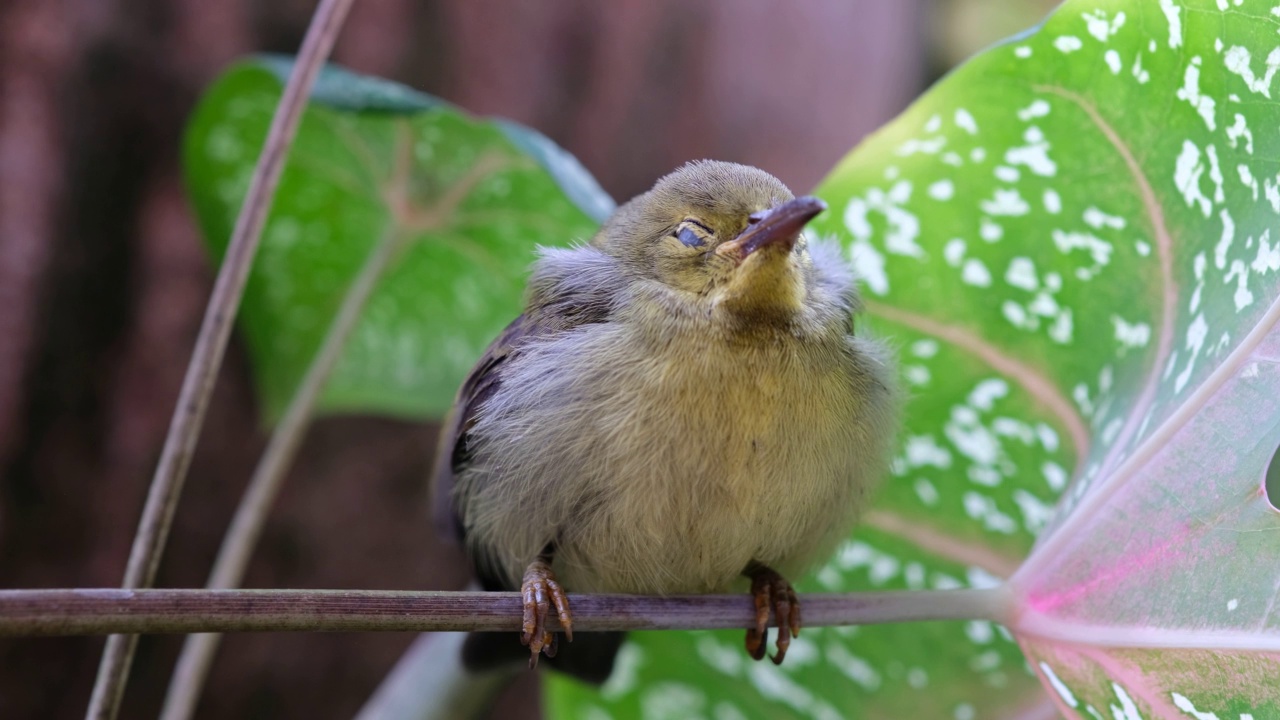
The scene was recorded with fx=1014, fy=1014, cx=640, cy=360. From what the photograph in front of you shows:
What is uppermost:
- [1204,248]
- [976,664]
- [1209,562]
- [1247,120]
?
[1247,120]

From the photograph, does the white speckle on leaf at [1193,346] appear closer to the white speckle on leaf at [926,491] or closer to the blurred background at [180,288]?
the white speckle on leaf at [926,491]

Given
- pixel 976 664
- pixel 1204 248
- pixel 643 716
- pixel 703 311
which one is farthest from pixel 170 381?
pixel 1204 248

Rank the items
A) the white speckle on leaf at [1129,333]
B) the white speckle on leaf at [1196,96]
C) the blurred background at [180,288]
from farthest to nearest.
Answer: the blurred background at [180,288], the white speckle on leaf at [1129,333], the white speckle on leaf at [1196,96]

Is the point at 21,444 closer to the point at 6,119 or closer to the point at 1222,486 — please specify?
the point at 6,119

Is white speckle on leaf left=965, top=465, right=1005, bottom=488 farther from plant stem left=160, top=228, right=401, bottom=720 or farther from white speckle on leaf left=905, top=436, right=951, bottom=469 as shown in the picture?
plant stem left=160, top=228, right=401, bottom=720

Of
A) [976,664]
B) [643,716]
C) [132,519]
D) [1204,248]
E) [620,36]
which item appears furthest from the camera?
[620,36]

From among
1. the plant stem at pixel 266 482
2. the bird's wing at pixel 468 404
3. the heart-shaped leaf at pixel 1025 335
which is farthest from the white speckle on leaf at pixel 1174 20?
the plant stem at pixel 266 482

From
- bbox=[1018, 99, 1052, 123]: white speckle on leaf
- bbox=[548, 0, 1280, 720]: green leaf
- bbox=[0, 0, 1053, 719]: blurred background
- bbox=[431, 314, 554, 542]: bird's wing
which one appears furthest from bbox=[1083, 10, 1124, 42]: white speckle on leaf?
bbox=[0, 0, 1053, 719]: blurred background
